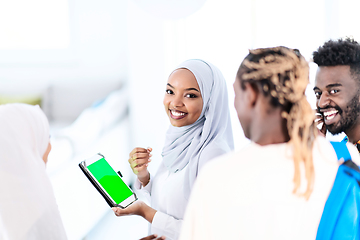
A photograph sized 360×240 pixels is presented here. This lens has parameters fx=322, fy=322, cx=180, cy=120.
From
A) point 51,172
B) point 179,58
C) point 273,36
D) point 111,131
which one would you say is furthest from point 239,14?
point 51,172

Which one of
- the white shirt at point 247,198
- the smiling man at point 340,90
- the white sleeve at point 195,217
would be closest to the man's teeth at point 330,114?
the smiling man at point 340,90

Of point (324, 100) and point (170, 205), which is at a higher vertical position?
point (324, 100)

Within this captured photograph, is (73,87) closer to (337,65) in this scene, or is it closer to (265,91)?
(337,65)

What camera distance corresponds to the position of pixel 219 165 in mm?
588

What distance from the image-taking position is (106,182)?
3.41ft

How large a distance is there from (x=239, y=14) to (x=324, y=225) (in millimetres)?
2031

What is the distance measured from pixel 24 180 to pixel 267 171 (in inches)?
27.5

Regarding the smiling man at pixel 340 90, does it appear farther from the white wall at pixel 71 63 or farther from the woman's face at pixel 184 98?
the white wall at pixel 71 63

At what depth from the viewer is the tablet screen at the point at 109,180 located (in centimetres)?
103

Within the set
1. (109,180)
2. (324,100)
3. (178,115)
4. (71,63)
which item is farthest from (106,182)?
(71,63)

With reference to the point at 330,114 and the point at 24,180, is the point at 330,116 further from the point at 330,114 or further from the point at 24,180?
the point at 24,180

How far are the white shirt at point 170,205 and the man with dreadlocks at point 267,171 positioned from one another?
469 millimetres

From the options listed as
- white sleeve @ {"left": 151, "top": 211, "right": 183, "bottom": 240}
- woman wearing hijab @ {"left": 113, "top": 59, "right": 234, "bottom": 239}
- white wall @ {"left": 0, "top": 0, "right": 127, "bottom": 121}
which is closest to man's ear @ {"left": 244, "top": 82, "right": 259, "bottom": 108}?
woman wearing hijab @ {"left": 113, "top": 59, "right": 234, "bottom": 239}

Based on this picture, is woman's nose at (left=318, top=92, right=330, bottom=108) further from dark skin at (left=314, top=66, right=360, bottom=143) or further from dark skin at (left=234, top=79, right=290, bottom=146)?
dark skin at (left=234, top=79, right=290, bottom=146)
